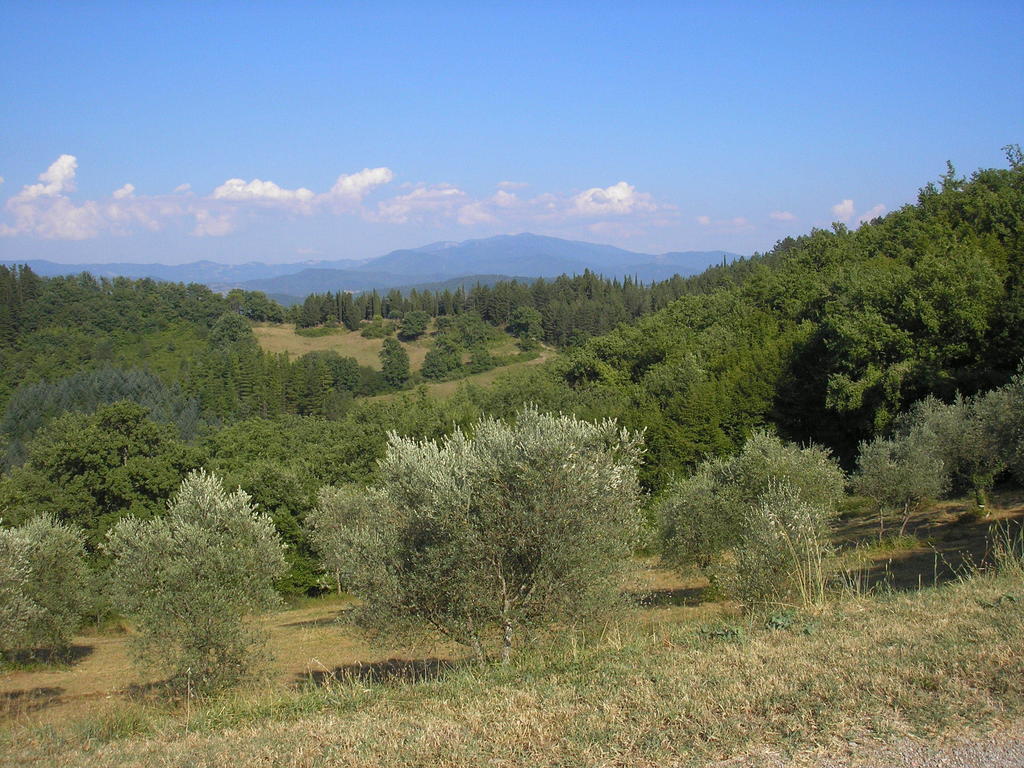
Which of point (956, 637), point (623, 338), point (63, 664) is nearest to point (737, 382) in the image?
point (623, 338)

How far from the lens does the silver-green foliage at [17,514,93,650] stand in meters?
21.8

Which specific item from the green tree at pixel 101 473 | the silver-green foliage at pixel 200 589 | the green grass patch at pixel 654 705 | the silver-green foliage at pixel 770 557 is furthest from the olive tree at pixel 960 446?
the green tree at pixel 101 473

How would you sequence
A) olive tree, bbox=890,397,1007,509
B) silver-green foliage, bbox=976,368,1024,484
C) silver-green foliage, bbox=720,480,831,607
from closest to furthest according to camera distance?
silver-green foliage, bbox=720,480,831,607 < silver-green foliage, bbox=976,368,1024,484 < olive tree, bbox=890,397,1007,509

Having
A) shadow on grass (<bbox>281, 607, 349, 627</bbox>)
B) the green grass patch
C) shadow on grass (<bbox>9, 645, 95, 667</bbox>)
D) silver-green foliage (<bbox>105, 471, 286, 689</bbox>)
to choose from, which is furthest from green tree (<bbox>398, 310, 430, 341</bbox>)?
the green grass patch

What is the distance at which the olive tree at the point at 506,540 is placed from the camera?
31.4ft

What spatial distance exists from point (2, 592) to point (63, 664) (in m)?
8.70

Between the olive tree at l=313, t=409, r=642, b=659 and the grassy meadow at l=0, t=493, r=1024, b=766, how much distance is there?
1991mm

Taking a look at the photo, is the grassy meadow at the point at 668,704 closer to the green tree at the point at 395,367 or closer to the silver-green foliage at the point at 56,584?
the silver-green foliage at the point at 56,584

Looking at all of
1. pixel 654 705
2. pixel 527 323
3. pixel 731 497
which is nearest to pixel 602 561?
pixel 654 705

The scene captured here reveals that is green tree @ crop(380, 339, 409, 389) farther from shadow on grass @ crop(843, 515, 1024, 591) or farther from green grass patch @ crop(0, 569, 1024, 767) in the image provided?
→ green grass patch @ crop(0, 569, 1024, 767)

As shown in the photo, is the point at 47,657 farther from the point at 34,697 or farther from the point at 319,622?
the point at 319,622

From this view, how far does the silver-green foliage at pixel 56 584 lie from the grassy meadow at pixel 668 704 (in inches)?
731

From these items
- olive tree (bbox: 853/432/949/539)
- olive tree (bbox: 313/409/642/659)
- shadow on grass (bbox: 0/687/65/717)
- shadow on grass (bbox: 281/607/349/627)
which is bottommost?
shadow on grass (bbox: 281/607/349/627)

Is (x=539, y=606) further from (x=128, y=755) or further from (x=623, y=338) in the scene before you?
(x=623, y=338)
